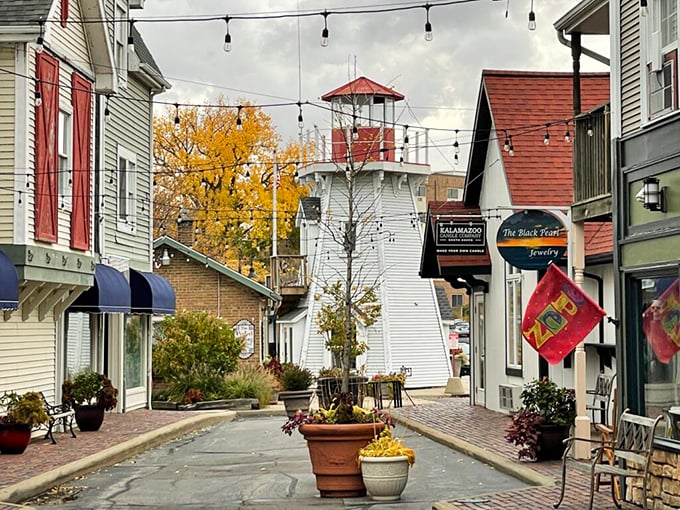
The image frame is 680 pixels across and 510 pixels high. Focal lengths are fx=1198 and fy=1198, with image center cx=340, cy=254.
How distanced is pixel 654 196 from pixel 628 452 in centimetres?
270

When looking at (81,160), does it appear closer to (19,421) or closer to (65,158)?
(65,158)

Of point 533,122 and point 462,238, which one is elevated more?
point 533,122

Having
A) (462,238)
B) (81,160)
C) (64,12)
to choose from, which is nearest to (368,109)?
(462,238)

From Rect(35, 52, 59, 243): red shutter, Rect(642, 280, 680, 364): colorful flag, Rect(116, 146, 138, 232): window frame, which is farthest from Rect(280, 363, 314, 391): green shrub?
Rect(642, 280, 680, 364): colorful flag

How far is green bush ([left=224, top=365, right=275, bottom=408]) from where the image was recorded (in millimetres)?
33750

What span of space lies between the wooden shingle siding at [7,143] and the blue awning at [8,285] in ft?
3.33

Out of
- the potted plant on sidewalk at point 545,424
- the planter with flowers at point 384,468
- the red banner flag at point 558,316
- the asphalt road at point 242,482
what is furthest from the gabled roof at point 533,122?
the planter with flowers at point 384,468

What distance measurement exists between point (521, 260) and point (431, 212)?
24.4 feet

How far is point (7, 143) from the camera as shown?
19.0 metres

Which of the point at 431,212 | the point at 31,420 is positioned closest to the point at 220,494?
the point at 31,420

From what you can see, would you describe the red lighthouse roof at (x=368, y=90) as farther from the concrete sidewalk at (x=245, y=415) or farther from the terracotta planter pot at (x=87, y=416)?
the terracotta planter pot at (x=87, y=416)

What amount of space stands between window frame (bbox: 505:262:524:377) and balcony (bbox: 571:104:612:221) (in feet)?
25.4

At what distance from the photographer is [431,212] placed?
27.5m

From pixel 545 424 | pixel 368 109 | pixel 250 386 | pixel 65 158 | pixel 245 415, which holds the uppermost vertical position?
pixel 368 109
